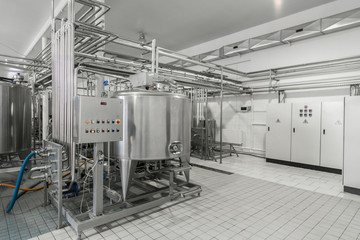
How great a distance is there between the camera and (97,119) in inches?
81.6

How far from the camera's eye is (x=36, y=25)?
19.1ft

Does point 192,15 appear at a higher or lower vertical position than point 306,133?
higher

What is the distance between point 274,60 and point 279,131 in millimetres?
1979

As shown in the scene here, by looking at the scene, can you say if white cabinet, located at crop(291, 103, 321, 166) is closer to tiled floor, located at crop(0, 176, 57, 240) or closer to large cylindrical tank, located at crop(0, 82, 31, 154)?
tiled floor, located at crop(0, 176, 57, 240)

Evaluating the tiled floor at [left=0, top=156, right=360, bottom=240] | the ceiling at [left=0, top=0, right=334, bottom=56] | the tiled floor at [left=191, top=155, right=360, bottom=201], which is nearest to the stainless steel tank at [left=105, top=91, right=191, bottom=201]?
the tiled floor at [left=0, top=156, right=360, bottom=240]

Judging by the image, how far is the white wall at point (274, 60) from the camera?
4.61 meters

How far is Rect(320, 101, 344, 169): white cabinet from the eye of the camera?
4457 mm

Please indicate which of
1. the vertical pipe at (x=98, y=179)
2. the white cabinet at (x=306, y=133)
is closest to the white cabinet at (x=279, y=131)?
the white cabinet at (x=306, y=133)

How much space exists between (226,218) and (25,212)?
2429 millimetres

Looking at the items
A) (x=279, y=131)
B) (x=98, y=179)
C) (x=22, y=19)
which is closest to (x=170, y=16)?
(x=22, y=19)

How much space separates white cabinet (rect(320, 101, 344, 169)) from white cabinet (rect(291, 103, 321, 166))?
0.31 ft

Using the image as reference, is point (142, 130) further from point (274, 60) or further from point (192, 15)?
point (274, 60)

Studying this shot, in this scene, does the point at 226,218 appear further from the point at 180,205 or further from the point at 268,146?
the point at 268,146

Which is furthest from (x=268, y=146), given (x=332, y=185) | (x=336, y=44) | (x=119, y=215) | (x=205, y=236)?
(x=119, y=215)
